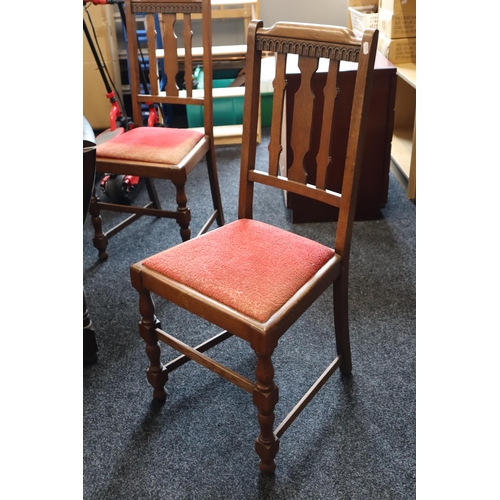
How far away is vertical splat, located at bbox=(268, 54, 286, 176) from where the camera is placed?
145 centimetres

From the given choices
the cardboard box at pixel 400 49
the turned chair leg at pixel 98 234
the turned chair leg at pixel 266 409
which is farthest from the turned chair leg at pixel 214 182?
the turned chair leg at pixel 266 409

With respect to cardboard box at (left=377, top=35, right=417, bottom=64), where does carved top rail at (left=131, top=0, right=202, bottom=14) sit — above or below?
above

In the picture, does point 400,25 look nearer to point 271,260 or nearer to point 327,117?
point 327,117

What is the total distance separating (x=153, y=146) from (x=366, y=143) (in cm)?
93

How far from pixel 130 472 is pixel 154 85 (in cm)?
150

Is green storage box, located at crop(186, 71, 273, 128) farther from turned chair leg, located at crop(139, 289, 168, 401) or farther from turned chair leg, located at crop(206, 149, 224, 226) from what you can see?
turned chair leg, located at crop(139, 289, 168, 401)

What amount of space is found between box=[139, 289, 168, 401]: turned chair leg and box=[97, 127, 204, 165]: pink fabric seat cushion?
0.71 m

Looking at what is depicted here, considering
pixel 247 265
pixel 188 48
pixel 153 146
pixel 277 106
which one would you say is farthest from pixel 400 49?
pixel 247 265

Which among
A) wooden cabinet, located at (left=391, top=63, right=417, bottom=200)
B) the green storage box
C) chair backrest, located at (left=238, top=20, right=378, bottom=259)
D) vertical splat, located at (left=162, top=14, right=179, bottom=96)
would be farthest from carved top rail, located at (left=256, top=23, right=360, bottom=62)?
the green storage box

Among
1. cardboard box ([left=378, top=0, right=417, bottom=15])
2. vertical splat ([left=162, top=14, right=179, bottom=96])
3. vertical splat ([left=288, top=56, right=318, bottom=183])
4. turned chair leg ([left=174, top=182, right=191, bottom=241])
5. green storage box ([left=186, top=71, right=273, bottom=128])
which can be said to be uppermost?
cardboard box ([left=378, top=0, right=417, bottom=15])

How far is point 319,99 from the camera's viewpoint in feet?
7.53

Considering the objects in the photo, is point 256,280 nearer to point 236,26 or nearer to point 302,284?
point 302,284

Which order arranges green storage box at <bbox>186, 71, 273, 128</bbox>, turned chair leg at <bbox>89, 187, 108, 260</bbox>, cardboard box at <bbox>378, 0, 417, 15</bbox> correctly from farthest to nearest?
green storage box at <bbox>186, 71, 273, 128</bbox>, cardboard box at <bbox>378, 0, 417, 15</bbox>, turned chair leg at <bbox>89, 187, 108, 260</bbox>

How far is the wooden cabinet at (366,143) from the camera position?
2271mm
